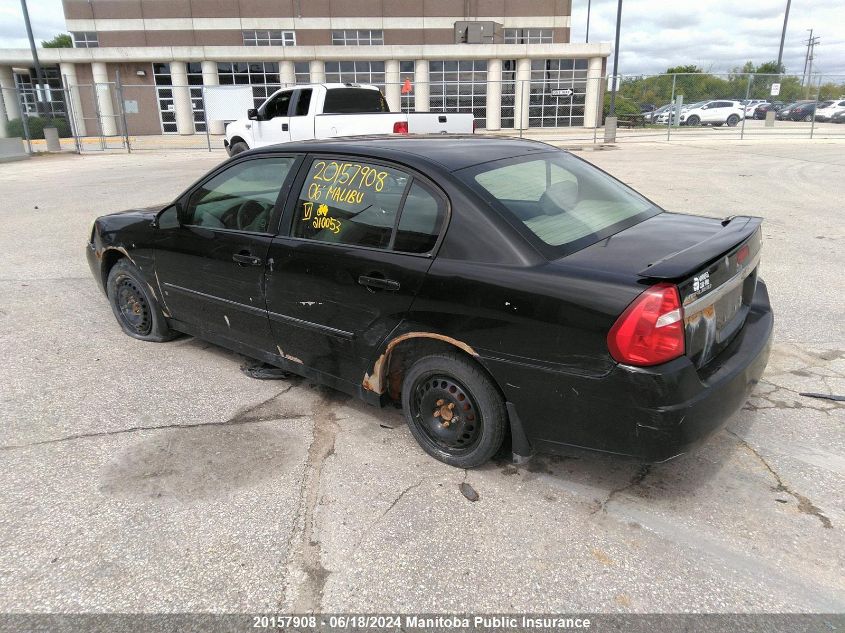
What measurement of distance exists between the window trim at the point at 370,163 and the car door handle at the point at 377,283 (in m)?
0.15

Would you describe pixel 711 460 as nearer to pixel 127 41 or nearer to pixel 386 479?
pixel 386 479

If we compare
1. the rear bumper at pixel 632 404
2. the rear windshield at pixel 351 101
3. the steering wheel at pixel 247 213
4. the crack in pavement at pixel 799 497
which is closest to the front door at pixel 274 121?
the rear windshield at pixel 351 101

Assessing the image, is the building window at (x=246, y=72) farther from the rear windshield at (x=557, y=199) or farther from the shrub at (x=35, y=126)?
the rear windshield at (x=557, y=199)

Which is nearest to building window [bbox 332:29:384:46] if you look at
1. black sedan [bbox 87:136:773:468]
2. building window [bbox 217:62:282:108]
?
building window [bbox 217:62:282:108]

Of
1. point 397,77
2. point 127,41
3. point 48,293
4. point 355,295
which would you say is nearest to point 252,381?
point 355,295

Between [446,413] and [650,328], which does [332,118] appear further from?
[650,328]

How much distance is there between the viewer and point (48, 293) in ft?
20.6

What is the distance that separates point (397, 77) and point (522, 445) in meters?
37.4

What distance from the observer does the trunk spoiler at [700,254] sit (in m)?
2.54

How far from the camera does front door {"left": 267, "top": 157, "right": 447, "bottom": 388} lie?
123 inches

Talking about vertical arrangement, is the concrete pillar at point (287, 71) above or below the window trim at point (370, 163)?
above

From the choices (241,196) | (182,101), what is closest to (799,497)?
(241,196)

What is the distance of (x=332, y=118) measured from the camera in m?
13.4

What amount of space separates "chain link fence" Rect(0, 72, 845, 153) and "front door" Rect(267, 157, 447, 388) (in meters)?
23.1
